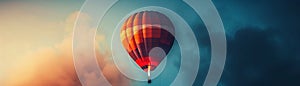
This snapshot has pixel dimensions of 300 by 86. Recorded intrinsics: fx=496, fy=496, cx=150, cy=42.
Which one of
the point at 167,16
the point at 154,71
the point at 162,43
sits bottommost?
the point at 154,71

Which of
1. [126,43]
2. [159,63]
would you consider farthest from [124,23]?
[159,63]

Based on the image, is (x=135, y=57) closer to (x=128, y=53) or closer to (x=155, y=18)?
(x=128, y=53)

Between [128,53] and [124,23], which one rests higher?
[124,23]

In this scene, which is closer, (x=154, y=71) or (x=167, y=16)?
(x=154, y=71)

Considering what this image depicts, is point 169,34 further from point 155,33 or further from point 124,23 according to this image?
point 124,23

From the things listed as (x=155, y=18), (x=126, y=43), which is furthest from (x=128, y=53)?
(x=155, y=18)
